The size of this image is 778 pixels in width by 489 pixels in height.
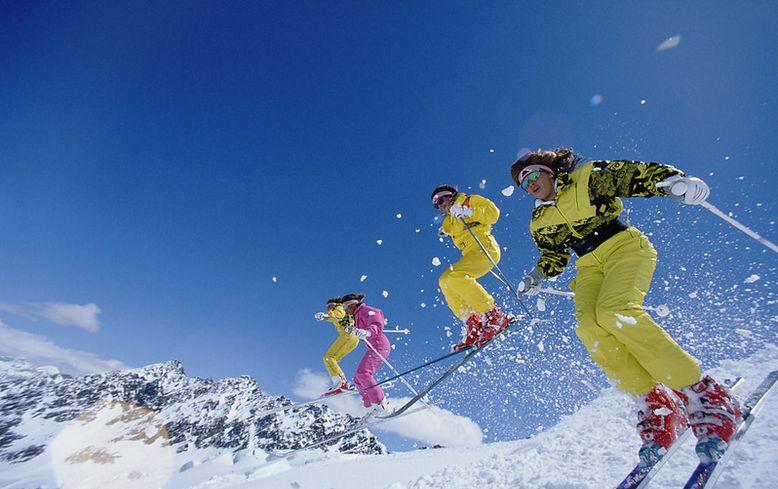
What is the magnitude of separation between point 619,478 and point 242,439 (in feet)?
649

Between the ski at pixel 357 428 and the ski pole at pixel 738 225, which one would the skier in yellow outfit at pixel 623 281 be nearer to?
the ski pole at pixel 738 225

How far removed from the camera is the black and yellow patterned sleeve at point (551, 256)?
4.50m

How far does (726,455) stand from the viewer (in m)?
2.50

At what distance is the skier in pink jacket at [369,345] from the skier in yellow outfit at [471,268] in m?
2.64

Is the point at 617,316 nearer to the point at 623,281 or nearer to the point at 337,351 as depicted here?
the point at 623,281

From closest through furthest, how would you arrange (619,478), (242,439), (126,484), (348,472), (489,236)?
1. (619,478)
2. (348,472)
3. (489,236)
4. (126,484)
5. (242,439)

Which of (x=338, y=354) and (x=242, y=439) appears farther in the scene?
(x=242, y=439)

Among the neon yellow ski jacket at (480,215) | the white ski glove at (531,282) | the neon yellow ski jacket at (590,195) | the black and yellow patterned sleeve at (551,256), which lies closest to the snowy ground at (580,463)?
the white ski glove at (531,282)

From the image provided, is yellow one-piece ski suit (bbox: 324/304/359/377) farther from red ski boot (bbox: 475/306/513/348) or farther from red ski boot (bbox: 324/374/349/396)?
red ski boot (bbox: 475/306/513/348)

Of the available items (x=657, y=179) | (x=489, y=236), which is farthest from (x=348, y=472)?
(x=657, y=179)

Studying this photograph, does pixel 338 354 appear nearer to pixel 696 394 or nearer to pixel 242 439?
pixel 696 394

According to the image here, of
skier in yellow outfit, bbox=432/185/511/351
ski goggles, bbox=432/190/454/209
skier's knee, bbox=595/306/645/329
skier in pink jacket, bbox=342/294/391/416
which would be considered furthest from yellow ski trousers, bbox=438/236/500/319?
skier's knee, bbox=595/306/645/329

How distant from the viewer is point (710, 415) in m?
2.59

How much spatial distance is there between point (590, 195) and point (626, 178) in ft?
1.10
